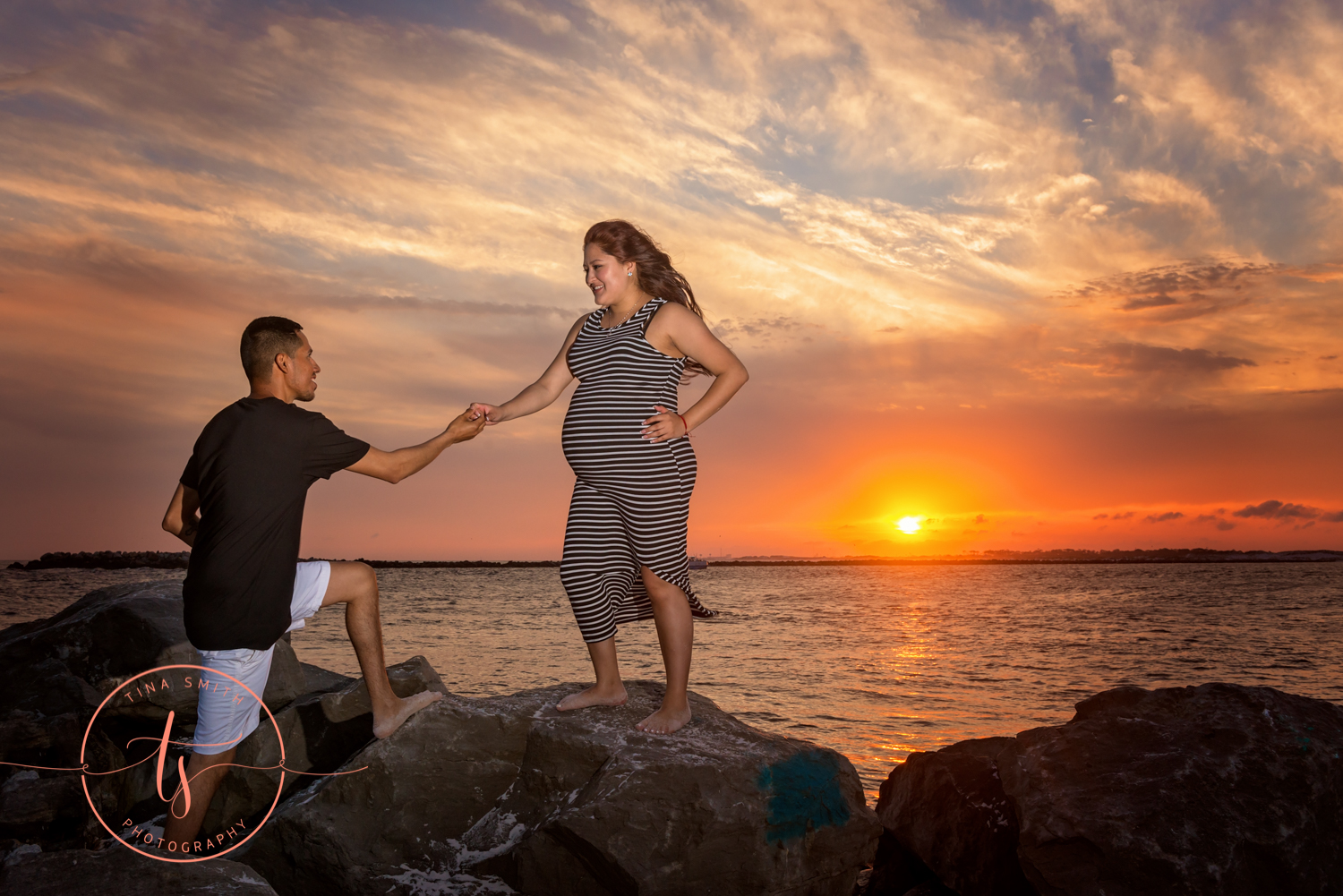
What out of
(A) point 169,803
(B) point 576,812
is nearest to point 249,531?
(A) point 169,803

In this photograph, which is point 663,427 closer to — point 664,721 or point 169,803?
point 664,721

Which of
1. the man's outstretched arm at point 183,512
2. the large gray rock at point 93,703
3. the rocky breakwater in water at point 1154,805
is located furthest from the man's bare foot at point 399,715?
the rocky breakwater in water at point 1154,805

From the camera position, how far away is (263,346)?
12.4 feet

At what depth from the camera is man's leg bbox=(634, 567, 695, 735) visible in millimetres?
4668

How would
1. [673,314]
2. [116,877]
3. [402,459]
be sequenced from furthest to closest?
[673,314] < [402,459] < [116,877]

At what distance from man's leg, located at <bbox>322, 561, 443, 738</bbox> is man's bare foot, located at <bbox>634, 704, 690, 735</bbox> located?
134cm

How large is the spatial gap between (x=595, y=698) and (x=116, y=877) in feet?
8.35

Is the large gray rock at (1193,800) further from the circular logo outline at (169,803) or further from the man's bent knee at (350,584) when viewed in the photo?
the circular logo outline at (169,803)

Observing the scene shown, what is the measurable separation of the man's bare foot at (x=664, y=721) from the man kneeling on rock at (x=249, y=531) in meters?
1.93

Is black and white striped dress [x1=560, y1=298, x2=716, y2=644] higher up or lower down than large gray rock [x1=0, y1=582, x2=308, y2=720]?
higher up

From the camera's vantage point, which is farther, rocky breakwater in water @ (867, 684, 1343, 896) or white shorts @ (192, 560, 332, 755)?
rocky breakwater in water @ (867, 684, 1343, 896)

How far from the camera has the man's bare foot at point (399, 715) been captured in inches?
185

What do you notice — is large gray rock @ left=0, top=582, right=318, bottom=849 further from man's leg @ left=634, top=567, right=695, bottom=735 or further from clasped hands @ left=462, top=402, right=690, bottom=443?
clasped hands @ left=462, top=402, right=690, bottom=443

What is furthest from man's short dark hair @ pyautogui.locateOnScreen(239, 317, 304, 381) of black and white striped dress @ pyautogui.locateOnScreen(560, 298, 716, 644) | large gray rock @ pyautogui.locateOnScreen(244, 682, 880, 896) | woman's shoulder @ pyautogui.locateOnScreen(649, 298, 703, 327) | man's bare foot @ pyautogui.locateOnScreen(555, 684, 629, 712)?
man's bare foot @ pyautogui.locateOnScreen(555, 684, 629, 712)
